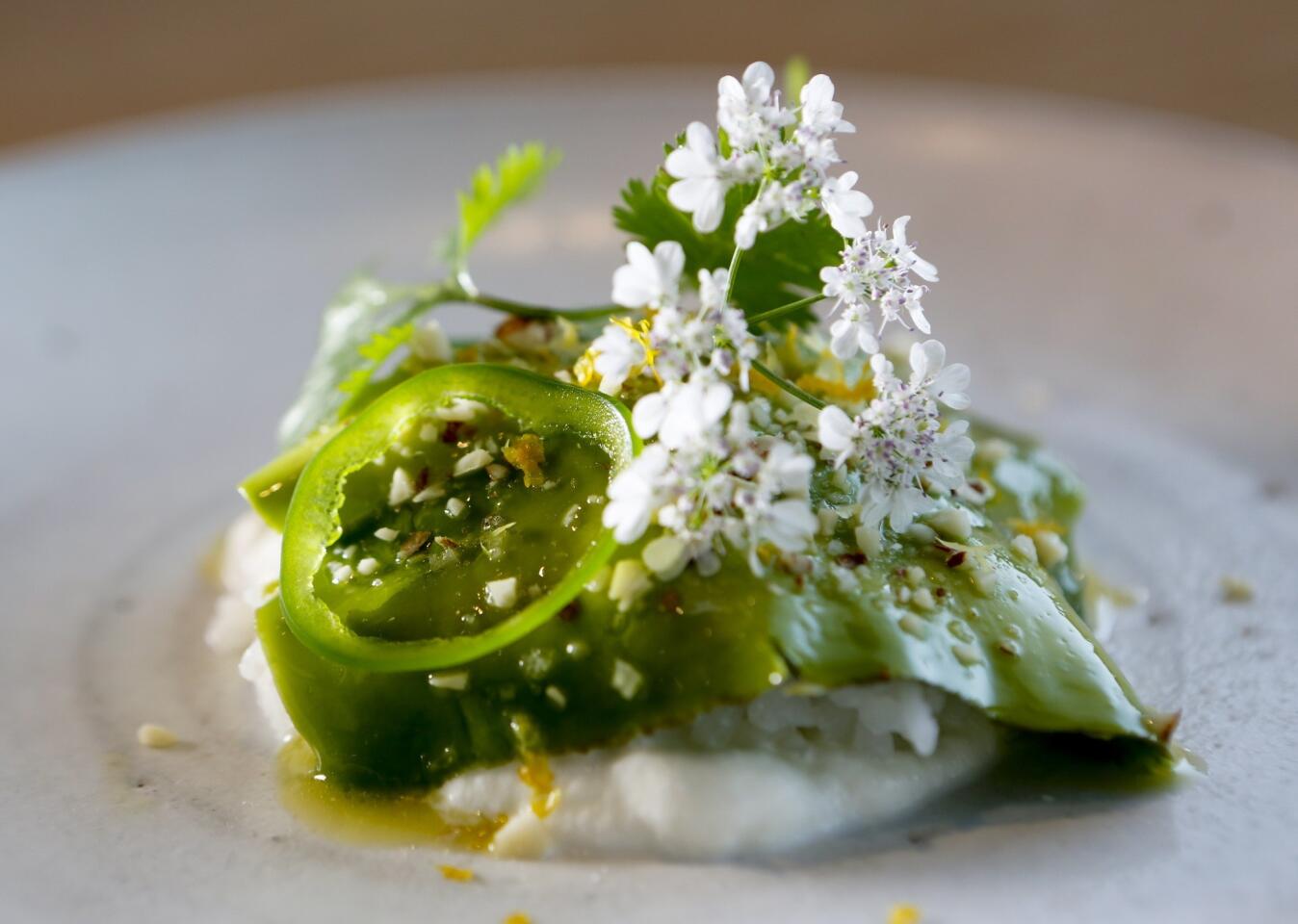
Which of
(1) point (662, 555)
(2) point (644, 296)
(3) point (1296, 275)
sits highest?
(3) point (1296, 275)

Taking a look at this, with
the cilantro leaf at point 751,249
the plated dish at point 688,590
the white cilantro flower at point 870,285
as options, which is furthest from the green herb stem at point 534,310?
the white cilantro flower at point 870,285

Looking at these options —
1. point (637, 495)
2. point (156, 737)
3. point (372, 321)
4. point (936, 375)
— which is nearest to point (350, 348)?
point (372, 321)

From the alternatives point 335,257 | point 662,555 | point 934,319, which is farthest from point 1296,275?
point 335,257

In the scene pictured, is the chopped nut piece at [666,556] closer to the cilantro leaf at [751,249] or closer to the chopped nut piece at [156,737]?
the cilantro leaf at [751,249]

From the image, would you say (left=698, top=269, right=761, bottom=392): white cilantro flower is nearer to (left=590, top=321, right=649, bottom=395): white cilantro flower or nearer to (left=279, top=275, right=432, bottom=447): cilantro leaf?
(left=590, top=321, right=649, bottom=395): white cilantro flower

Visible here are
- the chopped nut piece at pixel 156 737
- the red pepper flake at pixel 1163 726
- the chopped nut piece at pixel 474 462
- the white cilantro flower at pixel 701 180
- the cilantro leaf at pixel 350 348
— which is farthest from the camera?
the cilantro leaf at pixel 350 348

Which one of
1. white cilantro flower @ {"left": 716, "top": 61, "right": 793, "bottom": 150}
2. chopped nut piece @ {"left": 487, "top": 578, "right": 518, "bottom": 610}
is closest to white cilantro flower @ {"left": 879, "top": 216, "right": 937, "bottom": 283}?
white cilantro flower @ {"left": 716, "top": 61, "right": 793, "bottom": 150}

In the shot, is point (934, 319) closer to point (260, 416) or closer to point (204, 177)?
point (260, 416)
